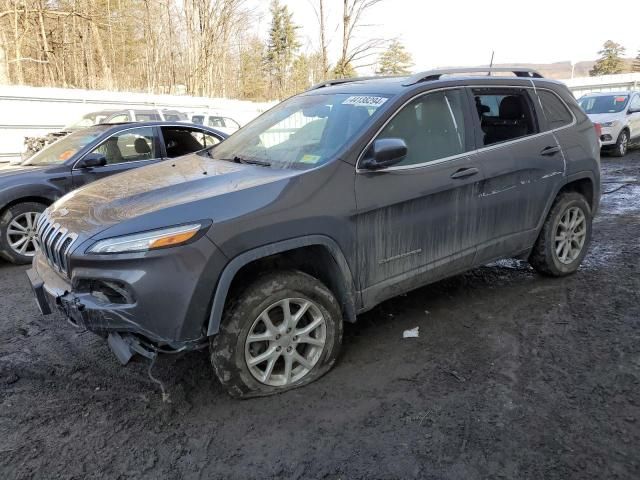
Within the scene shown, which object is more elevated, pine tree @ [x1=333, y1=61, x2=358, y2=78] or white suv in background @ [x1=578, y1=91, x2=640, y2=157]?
pine tree @ [x1=333, y1=61, x2=358, y2=78]

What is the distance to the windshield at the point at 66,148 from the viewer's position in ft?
20.5

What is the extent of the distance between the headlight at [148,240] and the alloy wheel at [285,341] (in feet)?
2.10

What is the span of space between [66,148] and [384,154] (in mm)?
5028

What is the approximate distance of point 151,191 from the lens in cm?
301

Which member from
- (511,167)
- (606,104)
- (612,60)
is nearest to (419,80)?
(511,167)

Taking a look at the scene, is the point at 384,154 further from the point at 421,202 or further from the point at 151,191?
the point at 151,191

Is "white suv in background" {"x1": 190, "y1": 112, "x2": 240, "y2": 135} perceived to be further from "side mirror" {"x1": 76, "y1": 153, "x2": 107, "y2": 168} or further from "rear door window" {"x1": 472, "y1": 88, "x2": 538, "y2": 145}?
"rear door window" {"x1": 472, "y1": 88, "x2": 538, "y2": 145}

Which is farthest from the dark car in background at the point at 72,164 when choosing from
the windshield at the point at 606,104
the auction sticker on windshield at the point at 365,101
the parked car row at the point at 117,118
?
the windshield at the point at 606,104

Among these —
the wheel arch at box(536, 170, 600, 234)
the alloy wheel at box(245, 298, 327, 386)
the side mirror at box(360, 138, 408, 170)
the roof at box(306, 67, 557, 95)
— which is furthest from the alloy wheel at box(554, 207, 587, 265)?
the alloy wheel at box(245, 298, 327, 386)

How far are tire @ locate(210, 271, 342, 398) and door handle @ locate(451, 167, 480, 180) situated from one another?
1304mm

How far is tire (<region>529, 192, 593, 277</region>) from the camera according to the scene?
4.44 m

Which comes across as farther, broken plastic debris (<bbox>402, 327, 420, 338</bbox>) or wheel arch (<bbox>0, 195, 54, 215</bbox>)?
wheel arch (<bbox>0, 195, 54, 215</bbox>)

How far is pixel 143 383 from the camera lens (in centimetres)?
314

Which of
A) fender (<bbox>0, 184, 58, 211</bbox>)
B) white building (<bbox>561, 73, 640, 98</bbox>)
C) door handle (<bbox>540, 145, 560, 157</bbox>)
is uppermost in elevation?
white building (<bbox>561, 73, 640, 98</bbox>)
